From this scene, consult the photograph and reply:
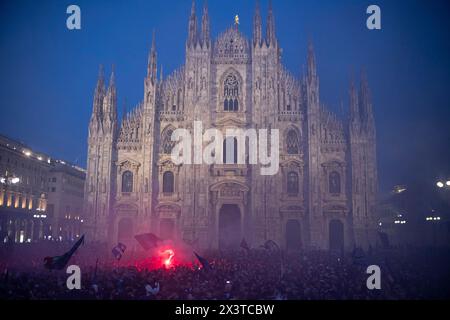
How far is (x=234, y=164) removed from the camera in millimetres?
45531

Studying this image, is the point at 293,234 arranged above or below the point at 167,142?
below

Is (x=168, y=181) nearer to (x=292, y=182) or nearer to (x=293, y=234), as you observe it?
(x=292, y=182)

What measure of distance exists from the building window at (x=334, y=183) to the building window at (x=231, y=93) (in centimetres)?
1214

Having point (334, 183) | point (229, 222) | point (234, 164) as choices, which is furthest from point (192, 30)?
point (334, 183)

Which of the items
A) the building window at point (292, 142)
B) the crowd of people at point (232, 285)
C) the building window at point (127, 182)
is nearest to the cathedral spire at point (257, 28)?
the building window at point (292, 142)

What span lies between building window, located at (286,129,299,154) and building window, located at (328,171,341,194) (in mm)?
4410

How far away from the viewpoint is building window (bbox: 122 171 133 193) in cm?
4644

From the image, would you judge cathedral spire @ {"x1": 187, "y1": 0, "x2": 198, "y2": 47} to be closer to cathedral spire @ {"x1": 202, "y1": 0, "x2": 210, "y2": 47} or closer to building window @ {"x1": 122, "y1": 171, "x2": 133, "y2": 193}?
cathedral spire @ {"x1": 202, "y1": 0, "x2": 210, "y2": 47}

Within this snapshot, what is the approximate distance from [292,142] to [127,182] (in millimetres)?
17715

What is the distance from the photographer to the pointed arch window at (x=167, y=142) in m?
46.6

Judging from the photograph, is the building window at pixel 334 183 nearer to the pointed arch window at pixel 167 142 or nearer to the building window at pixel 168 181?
the building window at pixel 168 181
